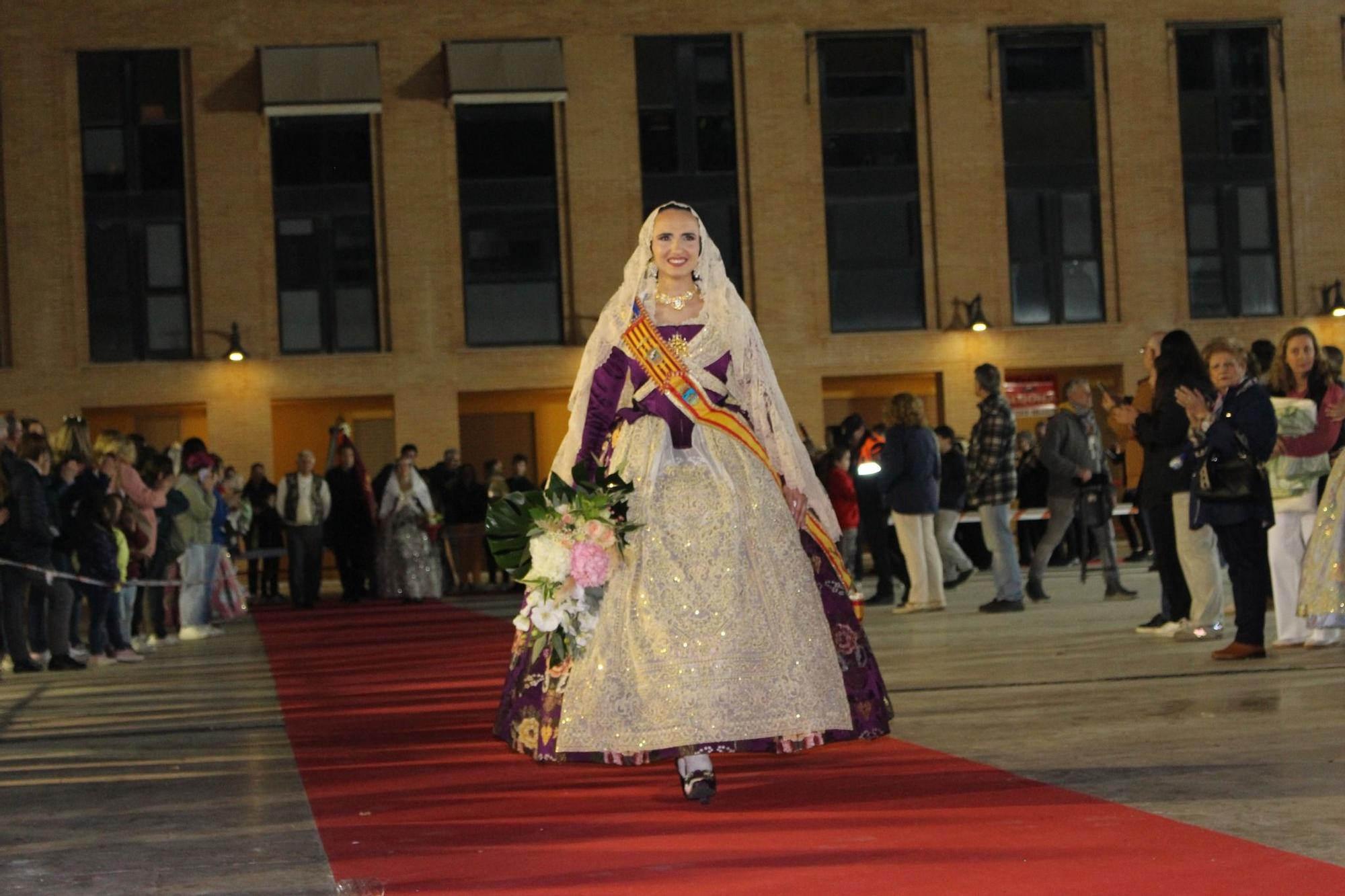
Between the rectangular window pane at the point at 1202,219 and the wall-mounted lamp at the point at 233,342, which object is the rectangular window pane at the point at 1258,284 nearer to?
the rectangular window pane at the point at 1202,219

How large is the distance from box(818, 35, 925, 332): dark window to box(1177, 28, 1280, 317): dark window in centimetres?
455

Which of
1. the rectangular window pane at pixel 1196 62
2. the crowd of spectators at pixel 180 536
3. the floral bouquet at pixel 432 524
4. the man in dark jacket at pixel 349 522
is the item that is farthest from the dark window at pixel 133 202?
the rectangular window pane at pixel 1196 62

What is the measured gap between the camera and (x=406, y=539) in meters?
22.3

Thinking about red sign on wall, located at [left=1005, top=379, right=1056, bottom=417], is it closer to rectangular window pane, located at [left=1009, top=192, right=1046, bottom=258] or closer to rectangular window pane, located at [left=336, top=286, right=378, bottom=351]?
rectangular window pane, located at [left=1009, top=192, right=1046, bottom=258]

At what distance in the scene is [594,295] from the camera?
101 feet

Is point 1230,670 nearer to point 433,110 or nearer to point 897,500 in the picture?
point 897,500

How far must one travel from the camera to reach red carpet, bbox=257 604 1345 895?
4.86 meters

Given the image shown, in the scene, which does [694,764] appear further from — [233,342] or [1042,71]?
[1042,71]

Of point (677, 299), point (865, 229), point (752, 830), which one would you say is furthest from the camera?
point (865, 229)

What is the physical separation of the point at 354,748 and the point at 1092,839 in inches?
156

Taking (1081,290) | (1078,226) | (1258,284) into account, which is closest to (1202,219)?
(1258,284)

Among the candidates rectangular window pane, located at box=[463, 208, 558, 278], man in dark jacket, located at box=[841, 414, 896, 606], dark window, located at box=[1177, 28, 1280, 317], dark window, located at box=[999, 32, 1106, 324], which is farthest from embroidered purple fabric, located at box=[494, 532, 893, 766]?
dark window, located at box=[1177, 28, 1280, 317]

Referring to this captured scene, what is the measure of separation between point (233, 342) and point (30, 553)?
57.7 feet

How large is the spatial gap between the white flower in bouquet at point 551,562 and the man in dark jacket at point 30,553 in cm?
710
